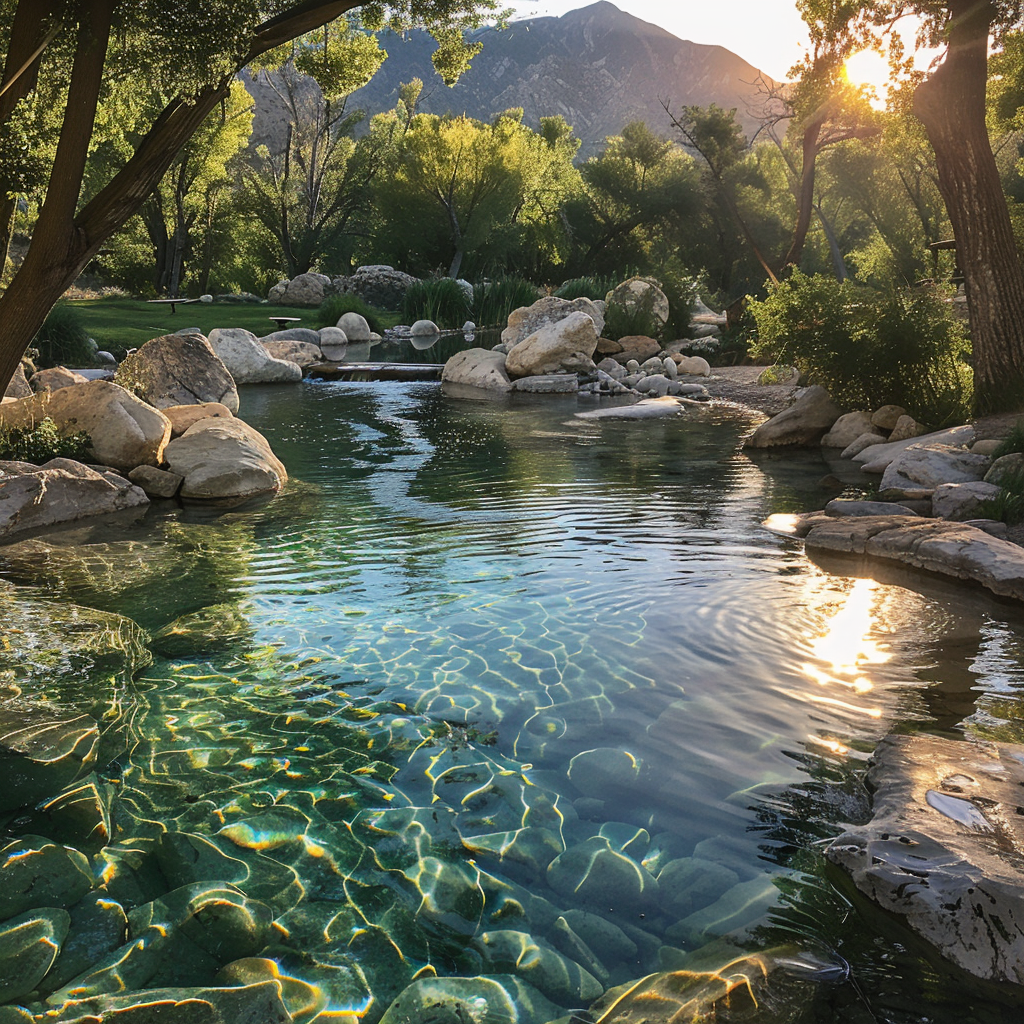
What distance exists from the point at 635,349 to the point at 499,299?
9.73 meters

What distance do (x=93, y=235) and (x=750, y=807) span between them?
5597 mm

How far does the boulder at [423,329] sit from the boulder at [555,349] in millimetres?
11375

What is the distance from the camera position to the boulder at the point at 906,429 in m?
11.8

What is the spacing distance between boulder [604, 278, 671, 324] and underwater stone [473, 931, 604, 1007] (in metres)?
25.6

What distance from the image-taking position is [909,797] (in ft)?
11.5

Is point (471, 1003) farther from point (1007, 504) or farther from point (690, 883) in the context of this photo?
point (1007, 504)

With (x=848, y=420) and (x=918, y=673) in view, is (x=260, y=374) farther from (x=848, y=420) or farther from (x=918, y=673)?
(x=918, y=673)

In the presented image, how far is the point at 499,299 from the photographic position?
108 feet

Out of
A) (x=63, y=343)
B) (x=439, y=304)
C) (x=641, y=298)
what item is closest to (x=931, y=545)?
(x=63, y=343)

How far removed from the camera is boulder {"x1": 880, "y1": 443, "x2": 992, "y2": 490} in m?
9.30

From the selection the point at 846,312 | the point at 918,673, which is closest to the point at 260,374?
the point at 846,312

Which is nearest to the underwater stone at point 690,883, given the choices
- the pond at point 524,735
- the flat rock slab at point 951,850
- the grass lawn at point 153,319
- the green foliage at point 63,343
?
the pond at point 524,735

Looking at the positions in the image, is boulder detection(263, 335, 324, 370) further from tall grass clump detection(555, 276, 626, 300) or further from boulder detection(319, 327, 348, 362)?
tall grass clump detection(555, 276, 626, 300)

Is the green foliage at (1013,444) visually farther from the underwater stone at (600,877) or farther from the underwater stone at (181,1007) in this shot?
the underwater stone at (181,1007)
